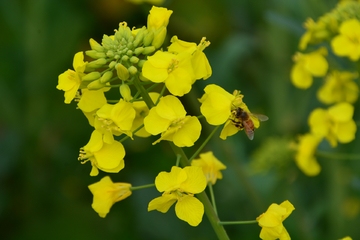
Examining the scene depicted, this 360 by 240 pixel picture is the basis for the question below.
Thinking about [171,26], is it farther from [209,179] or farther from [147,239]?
[209,179]

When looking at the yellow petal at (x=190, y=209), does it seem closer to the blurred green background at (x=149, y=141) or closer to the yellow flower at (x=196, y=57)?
the yellow flower at (x=196, y=57)

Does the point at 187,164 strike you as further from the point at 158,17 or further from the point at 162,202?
the point at 158,17

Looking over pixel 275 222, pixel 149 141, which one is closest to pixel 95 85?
pixel 275 222

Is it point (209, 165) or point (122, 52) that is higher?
point (122, 52)

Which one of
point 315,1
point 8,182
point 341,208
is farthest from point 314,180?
point 8,182

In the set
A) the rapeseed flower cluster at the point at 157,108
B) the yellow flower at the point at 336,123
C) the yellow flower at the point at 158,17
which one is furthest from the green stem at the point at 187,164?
the yellow flower at the point at 336,123

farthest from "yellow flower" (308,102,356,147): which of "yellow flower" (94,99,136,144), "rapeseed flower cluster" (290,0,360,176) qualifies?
"yellow flower" (94,99,136,144)
